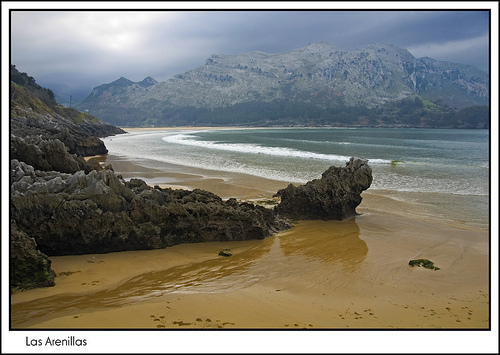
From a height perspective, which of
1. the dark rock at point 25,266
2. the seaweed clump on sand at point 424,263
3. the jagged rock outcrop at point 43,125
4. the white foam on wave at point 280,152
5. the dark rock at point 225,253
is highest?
the jagged rock outcrop at point 43,125

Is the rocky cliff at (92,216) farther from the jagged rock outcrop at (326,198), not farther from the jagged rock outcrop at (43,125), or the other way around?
the jagged rock outcrop at (43,125)

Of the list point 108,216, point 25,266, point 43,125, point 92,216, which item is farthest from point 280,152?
point 25,266

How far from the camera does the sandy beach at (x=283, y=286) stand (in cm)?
460

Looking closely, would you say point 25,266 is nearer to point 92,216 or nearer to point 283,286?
point 92,216

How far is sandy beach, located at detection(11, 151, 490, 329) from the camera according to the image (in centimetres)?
460

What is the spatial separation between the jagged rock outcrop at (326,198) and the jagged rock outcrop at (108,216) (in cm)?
206

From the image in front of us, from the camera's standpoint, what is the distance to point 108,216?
7.03m

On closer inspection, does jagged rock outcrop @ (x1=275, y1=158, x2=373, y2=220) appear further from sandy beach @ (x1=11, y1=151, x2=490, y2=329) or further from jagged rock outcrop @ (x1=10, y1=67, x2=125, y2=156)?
jagged rock outcrop @ (x1=10, y1=67, x2=125, y2=156)

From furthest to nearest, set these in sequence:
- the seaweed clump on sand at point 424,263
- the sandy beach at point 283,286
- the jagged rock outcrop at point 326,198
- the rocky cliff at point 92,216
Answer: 1. the jagged rock outcrop at point 326,198
2. the seaweed clump on sand at point 424,263
3. the rocky cliff at point 92,216
4. the sandy beach at point 283,286

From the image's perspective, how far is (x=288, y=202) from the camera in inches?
410

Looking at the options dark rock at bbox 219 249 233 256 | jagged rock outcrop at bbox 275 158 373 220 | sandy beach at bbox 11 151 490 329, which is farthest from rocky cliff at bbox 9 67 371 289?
jagged rock outcrop at bbox 275 158 373 220

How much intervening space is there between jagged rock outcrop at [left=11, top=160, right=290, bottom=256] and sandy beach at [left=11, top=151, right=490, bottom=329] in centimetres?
26

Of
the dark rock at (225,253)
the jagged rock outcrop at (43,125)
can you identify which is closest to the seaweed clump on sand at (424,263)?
the dark rock at (225,253)

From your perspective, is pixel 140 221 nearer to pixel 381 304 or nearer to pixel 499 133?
pixel 381 304
